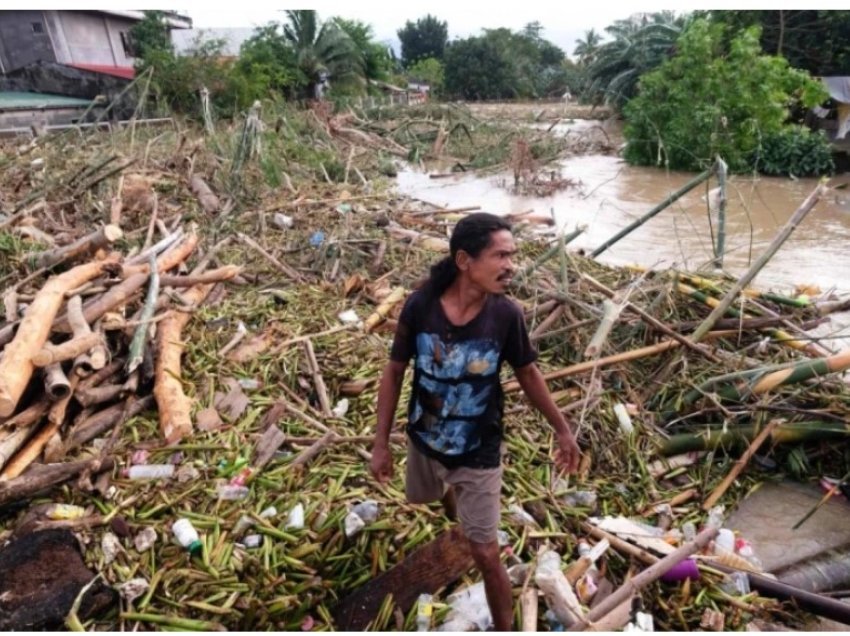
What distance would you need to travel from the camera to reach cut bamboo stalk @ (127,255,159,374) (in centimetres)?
338

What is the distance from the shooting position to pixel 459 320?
6.12ft

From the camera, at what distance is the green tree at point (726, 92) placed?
12.8 m

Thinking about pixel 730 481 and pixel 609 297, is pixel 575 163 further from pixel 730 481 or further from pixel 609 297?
pixel 730 481

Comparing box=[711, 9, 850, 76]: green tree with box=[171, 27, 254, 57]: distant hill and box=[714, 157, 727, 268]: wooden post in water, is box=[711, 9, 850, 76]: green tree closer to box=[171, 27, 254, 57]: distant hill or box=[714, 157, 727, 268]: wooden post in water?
box=[714, 157, 727, 268]: wooden post in water

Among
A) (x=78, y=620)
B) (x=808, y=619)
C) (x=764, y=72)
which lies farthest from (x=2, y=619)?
(x=764, y=72)

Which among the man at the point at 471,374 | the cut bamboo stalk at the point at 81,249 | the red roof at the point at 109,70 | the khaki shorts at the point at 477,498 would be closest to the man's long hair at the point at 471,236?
the man at the point at 471,374

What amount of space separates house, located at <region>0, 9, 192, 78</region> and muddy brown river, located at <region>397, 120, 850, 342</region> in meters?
15.8

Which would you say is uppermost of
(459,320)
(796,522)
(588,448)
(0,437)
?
(459,320)

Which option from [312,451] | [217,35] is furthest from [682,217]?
[217,35]

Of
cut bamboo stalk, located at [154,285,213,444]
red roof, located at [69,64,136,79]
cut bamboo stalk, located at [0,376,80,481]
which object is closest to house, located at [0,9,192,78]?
red roof, located at [69,64,136,79]

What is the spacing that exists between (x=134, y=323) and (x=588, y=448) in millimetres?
2921

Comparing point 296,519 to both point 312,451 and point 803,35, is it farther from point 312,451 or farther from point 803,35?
point 803,35

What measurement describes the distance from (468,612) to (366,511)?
646 mm

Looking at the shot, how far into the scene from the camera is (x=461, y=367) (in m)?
1.88
